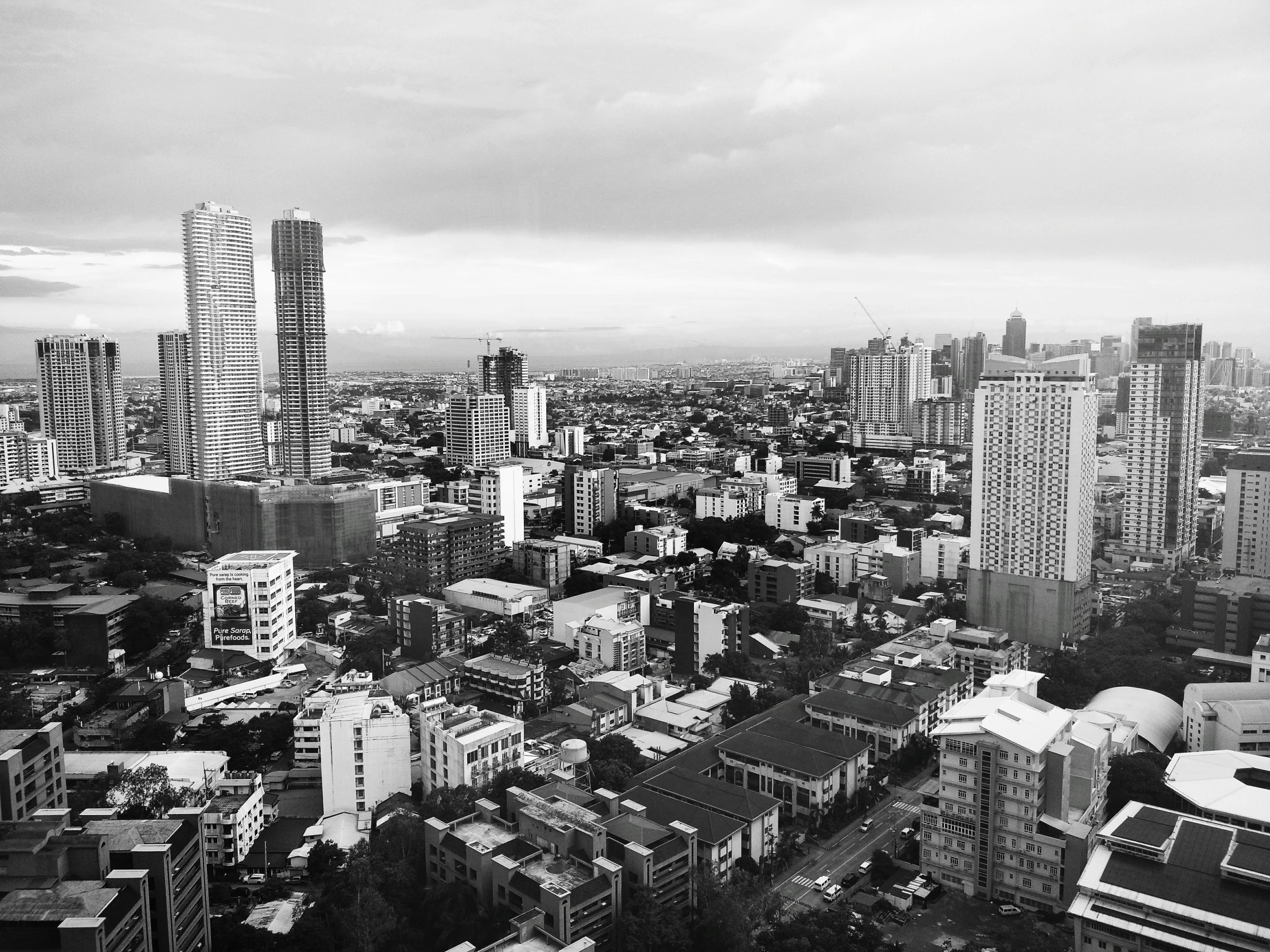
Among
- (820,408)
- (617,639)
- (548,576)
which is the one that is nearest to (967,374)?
(548,576)

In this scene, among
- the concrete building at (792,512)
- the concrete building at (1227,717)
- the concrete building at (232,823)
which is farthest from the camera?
the concrete building at (792,512)

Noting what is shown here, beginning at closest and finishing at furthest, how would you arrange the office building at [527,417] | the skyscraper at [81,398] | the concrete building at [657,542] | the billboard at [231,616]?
the billboard at [231,616]
the concrete building at [657,542]
the skyscraper at [81,398]
the office building at [527,417]

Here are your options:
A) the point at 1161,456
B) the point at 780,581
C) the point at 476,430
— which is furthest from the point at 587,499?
the point at 476,430

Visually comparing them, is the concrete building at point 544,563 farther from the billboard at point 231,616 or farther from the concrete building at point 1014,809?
the concrete building at point 1014,809

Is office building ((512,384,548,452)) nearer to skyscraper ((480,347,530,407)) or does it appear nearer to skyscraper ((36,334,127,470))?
skyscraper ((480,347,530,407))

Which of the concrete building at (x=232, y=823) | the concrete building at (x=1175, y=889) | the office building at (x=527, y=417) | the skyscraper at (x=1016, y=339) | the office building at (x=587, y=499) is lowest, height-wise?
the concrete building at (x=232, y=823)

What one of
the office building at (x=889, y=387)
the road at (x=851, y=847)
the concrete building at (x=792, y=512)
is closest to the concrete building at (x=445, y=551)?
the concrete building at (x=792, y=512)

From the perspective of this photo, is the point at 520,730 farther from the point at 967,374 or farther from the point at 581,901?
the point at 967,374
